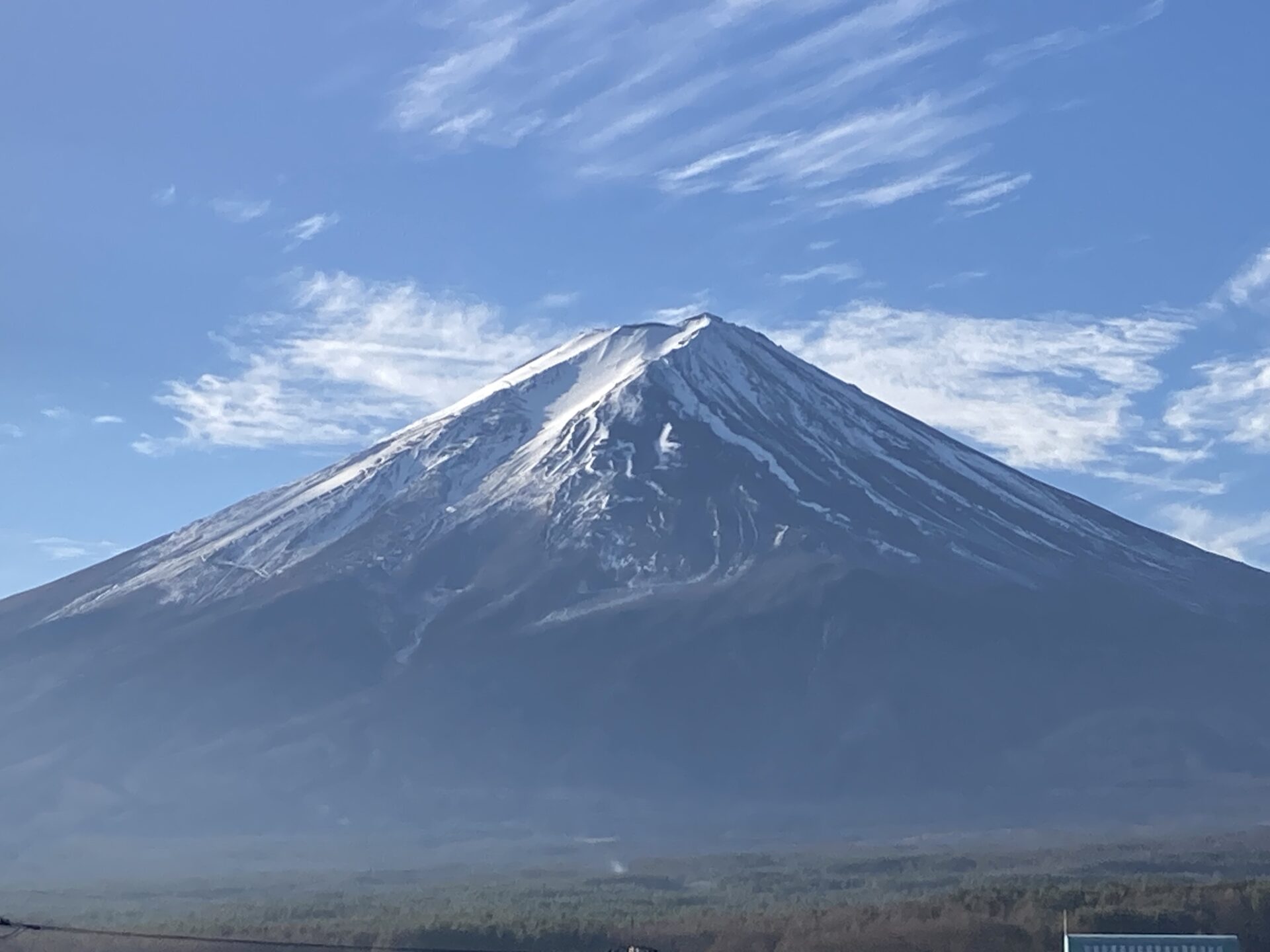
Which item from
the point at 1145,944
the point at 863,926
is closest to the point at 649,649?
the point at 863,926

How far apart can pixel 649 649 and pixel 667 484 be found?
19.4 metres

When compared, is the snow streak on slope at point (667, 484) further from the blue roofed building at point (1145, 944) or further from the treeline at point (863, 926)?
the blue roofed building at point (1145, 944)

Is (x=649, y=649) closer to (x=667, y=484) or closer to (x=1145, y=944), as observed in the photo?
(x=667, y=484)

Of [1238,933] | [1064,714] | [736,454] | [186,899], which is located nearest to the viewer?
[1238,933]

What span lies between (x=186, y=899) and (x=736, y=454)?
78.3 m

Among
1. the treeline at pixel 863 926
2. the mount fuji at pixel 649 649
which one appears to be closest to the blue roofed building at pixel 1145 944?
the treeline at pixel 863 926

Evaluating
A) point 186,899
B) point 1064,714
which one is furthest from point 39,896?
point 1064,714

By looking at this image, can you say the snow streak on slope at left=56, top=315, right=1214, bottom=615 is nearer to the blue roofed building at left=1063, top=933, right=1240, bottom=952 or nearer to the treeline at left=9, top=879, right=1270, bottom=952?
the treeline at left=9, top=879, right=1270, bottom=952

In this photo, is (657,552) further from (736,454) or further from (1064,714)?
(1064,714)

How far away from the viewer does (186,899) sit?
240ft

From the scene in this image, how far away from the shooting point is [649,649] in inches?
4951

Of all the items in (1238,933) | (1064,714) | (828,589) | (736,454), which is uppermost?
(736,454)

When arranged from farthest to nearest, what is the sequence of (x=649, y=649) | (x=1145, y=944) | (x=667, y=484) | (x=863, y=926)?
(x=667, y=484), (x=649, y=649), (x=863, y=926), (x=1145, y=944)

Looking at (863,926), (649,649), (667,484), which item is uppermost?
(667,484)
